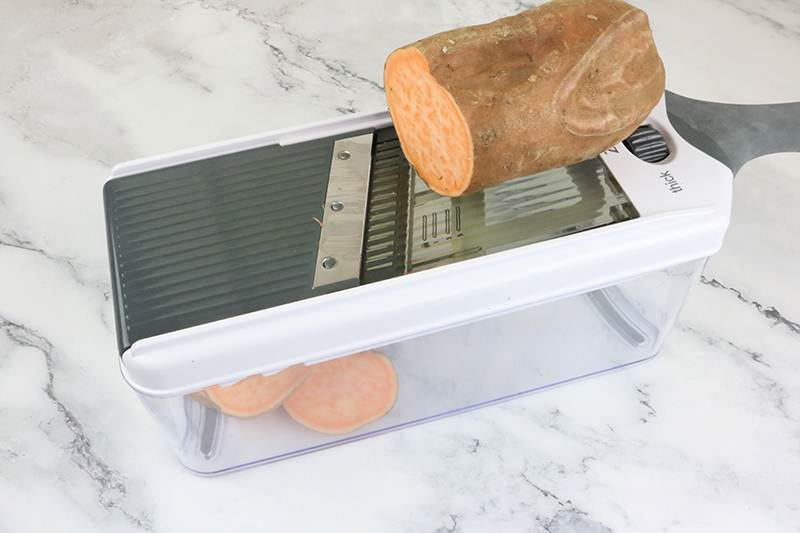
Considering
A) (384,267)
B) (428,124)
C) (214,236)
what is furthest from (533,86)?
(214,236)

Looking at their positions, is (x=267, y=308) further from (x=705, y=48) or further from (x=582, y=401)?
(x=705, y=48)

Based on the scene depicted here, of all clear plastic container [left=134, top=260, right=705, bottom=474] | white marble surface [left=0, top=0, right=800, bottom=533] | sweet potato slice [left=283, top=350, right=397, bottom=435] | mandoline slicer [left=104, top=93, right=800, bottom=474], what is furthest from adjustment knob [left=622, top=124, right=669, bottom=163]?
sweet potato slice [left=283, top=350, right=397, bottom=435]

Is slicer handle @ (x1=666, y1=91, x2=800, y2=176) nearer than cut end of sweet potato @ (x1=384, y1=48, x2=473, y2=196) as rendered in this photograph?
No

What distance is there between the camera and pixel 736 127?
78 cm

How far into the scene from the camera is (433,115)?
0.66 m

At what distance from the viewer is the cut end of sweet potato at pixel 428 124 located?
64 cm

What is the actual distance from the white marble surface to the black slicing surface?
0.19 m

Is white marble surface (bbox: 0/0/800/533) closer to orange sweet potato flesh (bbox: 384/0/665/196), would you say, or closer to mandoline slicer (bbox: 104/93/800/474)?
mandoline slicer (bbox: 104/93/800/474)

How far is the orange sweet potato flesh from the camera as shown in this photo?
63 cm

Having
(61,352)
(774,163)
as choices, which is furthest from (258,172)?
(774,163)

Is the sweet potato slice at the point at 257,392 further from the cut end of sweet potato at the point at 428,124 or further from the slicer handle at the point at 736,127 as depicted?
the slicer handle at the point at 736,127

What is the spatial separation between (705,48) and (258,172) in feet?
2.59

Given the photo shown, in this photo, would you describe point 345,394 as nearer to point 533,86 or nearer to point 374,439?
point 374,439

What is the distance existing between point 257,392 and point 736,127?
0.57m
